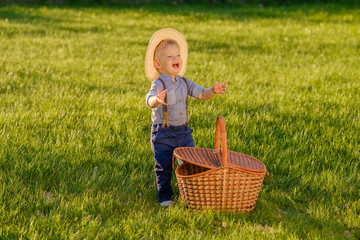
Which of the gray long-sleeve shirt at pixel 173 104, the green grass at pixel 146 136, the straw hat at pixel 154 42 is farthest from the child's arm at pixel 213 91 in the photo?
the green grass at pixel 146 136

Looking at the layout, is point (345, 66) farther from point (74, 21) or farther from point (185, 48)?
point (74, 21)

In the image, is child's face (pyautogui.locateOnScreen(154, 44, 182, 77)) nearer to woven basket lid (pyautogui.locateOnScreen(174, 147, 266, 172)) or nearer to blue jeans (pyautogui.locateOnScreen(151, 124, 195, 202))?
blue jeans (pyautogui.locateOnScreen(151, 124, 195, 202))

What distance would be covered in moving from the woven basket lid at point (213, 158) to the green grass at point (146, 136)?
0.34m

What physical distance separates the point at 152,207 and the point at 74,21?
453 inches

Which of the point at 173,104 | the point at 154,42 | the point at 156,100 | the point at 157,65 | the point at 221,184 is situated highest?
the point at 154,42

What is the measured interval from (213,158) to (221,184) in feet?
1.27

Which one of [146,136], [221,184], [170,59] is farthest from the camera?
[146,136]

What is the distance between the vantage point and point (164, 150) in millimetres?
3674

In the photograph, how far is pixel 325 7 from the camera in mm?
17031

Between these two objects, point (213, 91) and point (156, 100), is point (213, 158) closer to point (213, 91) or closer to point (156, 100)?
point (213, 91)

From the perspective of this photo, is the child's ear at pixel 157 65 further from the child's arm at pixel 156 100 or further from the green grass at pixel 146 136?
the green grass at pixel 146 136

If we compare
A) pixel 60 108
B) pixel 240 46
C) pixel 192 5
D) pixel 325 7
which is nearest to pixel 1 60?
pixel 60 108

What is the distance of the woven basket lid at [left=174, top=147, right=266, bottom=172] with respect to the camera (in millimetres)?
3412

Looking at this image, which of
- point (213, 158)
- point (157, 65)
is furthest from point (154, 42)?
point (213, 158)
